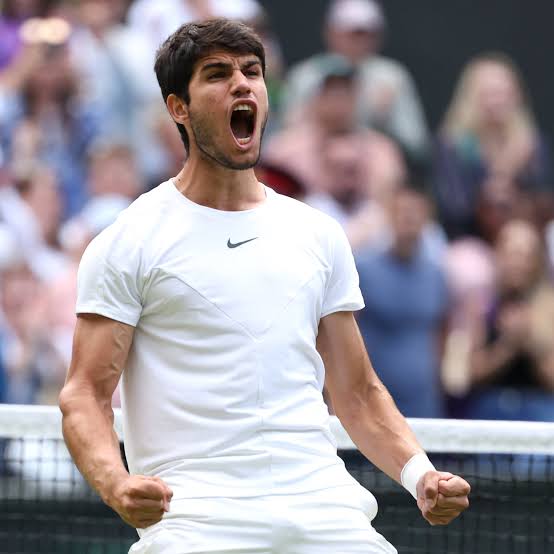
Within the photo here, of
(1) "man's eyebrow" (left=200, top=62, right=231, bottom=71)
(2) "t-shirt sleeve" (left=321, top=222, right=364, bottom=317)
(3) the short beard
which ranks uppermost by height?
(1) "man's eyebrow" (left=200, top=62, right=231, bottom=71)

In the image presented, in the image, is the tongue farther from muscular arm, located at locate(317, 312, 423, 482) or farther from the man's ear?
muscular arm, located at locate(317, 312, 423, 482)

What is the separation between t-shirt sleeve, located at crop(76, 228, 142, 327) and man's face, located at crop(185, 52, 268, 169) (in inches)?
14.4

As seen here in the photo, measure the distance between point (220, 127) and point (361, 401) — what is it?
849 millimetres

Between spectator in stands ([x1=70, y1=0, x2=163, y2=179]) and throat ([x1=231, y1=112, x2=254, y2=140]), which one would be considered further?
spectator in stands ([x1=70, y1=0, x2=163, y2=179])

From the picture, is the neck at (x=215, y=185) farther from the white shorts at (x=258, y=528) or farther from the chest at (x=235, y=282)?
the white shorts at (x=258, y=528)

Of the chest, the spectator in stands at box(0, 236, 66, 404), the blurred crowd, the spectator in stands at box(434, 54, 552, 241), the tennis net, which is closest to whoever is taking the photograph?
the chest

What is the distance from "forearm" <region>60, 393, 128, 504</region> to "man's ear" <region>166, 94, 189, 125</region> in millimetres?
800

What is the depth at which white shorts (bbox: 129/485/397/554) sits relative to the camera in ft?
12.3

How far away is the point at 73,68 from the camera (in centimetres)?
1066

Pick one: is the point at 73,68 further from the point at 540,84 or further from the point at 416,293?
the point at 540,84

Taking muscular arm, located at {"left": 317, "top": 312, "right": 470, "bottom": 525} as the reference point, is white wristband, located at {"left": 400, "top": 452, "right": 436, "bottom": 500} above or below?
below

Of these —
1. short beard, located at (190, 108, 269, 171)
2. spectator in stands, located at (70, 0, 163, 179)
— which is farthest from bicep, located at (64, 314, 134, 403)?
spectator in stands, located at (70, 0, 163, 179)

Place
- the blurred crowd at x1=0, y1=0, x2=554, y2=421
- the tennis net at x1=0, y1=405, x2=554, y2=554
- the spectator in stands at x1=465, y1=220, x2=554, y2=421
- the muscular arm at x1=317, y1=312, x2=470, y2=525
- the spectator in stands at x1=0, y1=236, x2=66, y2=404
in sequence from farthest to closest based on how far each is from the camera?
the spectator in stands at x1=465, y1=220, x2=554, y2=421, the blurred crowd at x1=0, y1=0, x2=554, y2=421, the spectator in stands at x1=0, y1=236, x2=66, y2=404, the tennis net at x1=0, y1=405, x2=554, y2=554, the muscular arm at x1=317, y1=312, x2=470, y2=525

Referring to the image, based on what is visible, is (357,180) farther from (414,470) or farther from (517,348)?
(414,470)
